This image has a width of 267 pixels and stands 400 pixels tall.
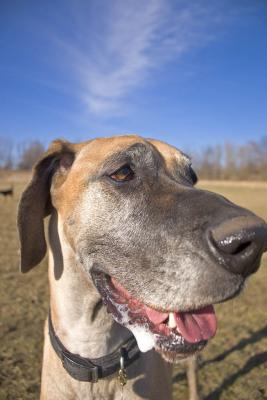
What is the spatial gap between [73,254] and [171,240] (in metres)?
0.88

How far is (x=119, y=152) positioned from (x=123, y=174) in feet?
0.51

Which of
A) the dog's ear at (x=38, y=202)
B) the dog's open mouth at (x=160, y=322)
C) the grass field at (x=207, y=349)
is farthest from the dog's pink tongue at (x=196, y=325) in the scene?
the dog's ear at (x=38, y=202)

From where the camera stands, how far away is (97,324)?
2.95m

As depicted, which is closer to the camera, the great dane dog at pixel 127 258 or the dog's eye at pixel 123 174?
the great dane dog at pixel 127 258

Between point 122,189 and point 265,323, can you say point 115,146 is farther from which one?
point 265,323

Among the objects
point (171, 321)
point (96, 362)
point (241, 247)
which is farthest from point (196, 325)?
point (96, 362)

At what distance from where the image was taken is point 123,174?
2773 millimetres

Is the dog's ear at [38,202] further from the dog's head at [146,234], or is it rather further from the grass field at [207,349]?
the grass field at [207,349]

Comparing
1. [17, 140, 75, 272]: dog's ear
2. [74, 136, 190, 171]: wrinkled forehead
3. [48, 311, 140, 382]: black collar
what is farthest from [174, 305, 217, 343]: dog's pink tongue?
[17, 140, 75, 272]: dog's ear

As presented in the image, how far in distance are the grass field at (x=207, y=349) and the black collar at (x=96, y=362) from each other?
973mm

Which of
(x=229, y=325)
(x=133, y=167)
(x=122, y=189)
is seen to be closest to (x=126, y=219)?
(x=122, y=189)

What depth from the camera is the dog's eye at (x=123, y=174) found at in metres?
2.76

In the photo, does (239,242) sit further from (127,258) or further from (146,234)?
(127,258)

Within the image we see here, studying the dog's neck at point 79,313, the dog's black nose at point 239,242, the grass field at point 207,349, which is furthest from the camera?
the grass field at point 207,349
